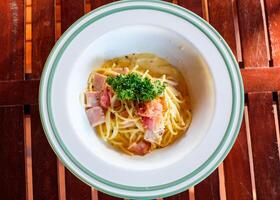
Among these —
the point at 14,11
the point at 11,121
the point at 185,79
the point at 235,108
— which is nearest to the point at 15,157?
the point at 11,121

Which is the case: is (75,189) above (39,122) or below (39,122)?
below

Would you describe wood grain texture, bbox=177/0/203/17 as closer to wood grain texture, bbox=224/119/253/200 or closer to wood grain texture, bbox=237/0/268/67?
wood grain texture, bbox=237/0/268/67

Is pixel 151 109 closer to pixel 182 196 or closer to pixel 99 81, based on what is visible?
pixel 99 81

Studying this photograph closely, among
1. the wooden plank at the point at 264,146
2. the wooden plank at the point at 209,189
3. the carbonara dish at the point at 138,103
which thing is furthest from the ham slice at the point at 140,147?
the wooden plank at the point at 264,146

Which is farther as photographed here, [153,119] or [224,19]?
[224,19]

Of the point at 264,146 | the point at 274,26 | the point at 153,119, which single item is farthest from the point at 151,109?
the point at 274,26

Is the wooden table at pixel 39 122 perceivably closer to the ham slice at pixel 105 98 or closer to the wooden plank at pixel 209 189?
the wooden plank at pixel 209 189
